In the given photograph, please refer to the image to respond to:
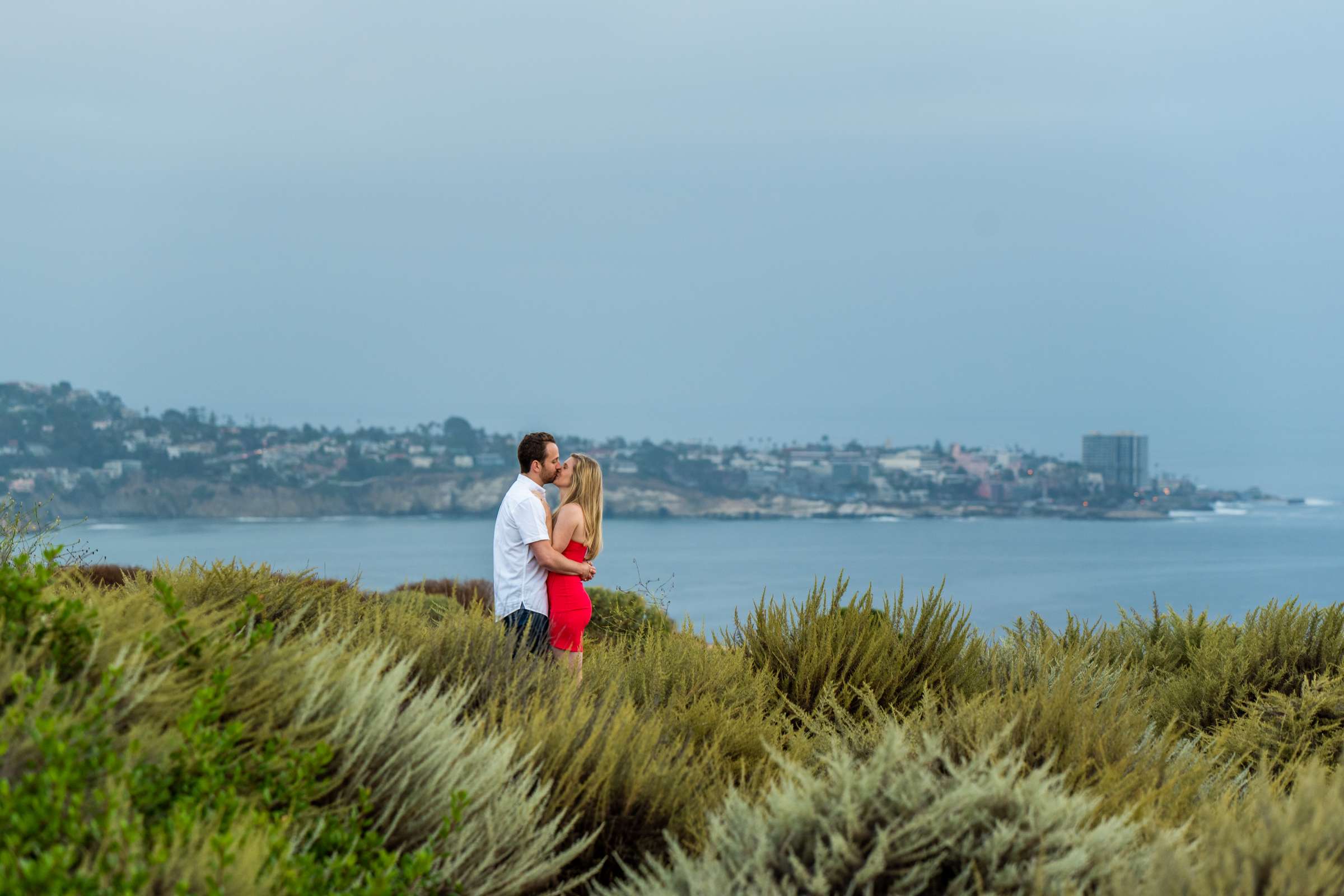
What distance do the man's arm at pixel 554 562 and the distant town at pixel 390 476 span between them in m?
75.8

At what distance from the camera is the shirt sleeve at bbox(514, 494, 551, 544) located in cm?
616

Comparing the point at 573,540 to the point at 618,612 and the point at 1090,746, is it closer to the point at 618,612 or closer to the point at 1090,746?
the point at 1090,746

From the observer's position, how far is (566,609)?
635 centimetres

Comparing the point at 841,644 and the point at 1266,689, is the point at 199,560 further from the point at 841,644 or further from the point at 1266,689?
the point at 1266,689

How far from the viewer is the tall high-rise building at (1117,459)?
351ft

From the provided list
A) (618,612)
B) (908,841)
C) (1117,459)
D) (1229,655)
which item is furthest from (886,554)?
(908,841)

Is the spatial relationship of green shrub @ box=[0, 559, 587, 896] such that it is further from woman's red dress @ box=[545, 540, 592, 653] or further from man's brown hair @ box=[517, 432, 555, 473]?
man's brown hair @ box=[517, 432, 555, 473]

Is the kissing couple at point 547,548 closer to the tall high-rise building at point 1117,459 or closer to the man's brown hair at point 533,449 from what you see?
the man's brown hair at point 533,449

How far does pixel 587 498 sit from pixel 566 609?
2.34 feet

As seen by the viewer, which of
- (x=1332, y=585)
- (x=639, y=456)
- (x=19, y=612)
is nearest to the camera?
(x=19, y=612)

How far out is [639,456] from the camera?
89375 millimetres

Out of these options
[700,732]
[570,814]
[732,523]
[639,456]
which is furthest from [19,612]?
[732,523]

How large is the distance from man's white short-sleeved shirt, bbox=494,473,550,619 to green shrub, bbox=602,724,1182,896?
333cm

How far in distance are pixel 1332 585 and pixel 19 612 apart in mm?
95821
